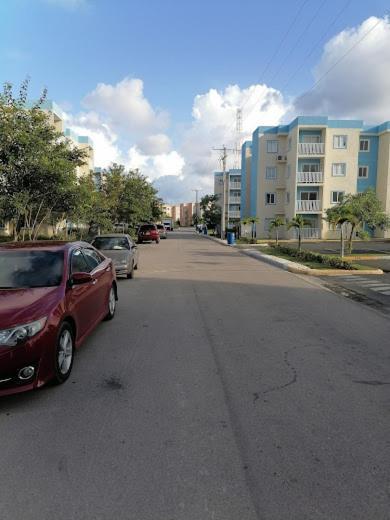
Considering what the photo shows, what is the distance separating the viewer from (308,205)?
1626 inches

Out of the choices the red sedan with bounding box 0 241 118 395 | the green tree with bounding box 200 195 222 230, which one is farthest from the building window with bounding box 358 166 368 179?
the red sedan with bounding box 0 241 118 395

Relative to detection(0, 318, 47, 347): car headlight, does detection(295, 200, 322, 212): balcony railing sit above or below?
above

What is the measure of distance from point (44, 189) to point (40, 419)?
12.4 m

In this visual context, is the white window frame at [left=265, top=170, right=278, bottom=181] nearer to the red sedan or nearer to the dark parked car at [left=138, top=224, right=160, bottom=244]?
the dark parked car at [left=138, top=224, right=160, bottom=244]

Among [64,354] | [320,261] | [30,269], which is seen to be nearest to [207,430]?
[64,354]

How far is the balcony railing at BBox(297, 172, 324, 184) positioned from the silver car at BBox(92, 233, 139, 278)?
3020cm

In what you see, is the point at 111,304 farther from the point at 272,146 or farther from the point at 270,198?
the point at 272,146

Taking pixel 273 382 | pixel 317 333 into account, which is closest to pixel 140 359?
pixel 273 382

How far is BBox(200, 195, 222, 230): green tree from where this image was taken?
65.9 m

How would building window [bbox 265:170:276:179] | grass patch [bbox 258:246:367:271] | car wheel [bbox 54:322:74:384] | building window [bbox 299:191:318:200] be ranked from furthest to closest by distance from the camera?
building window [bbox 265:170:276:179], building window [bbox 299:191:318:200], grass patch [bbox 258:246:367:271], car wheel [bbox 54:322:74:384]

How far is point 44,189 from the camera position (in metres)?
14.9

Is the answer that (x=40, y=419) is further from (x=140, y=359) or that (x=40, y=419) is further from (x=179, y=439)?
(x=140, y=359)

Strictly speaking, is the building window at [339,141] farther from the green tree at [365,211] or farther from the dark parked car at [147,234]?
the green tree at [365,211]

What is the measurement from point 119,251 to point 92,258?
6.68 m
